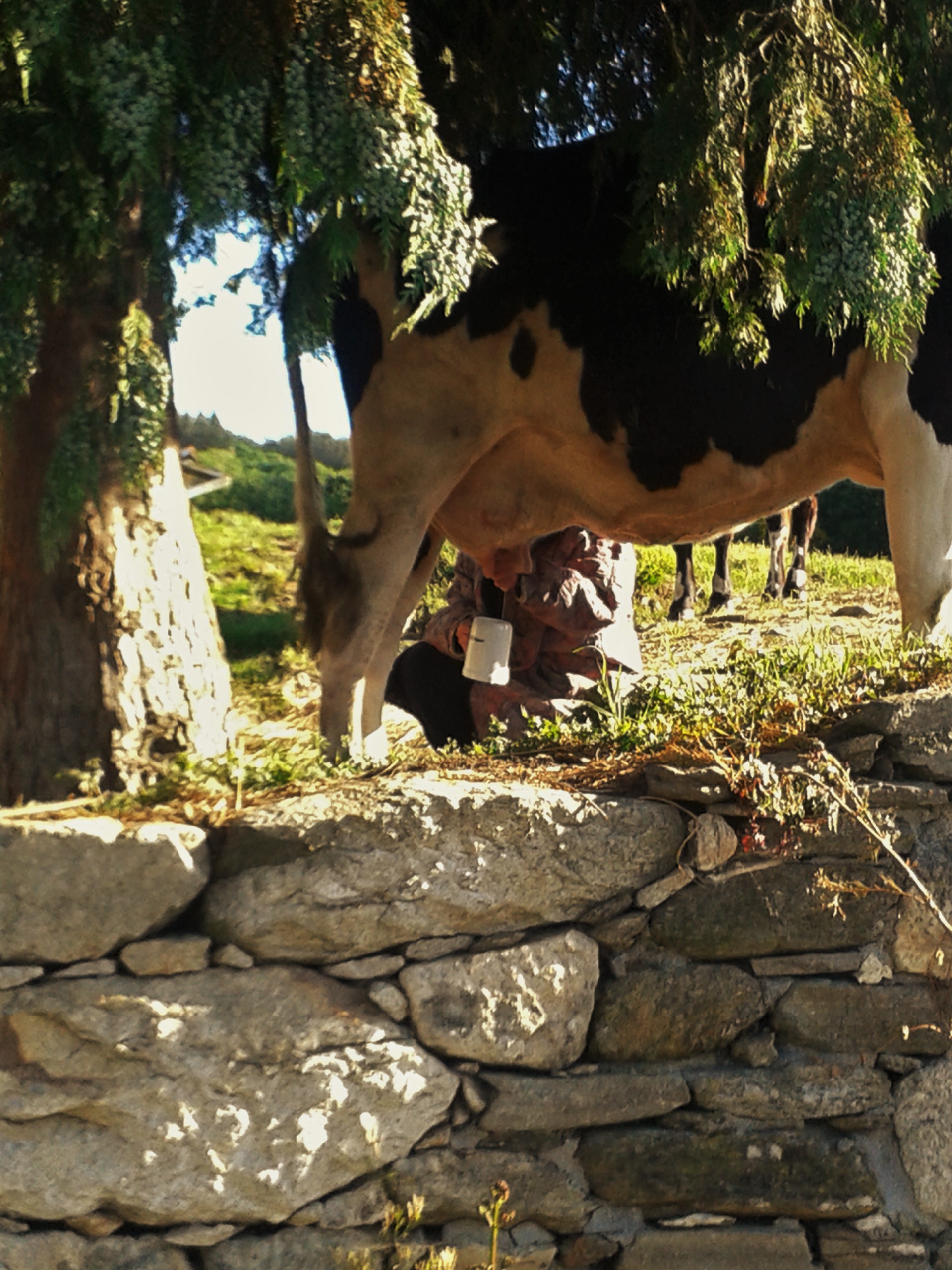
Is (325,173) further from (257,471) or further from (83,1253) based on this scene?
(257,471)

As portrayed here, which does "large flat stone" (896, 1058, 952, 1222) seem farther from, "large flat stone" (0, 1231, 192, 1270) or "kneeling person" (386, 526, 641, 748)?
"kneeling person" (386, 526, 641, 748)

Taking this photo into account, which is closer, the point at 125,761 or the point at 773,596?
the point at 125,761

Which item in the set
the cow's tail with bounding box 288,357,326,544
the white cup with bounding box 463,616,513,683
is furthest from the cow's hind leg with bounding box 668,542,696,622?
the cow's tail with bounding box 288,357,326,544

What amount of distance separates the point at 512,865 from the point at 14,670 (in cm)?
142

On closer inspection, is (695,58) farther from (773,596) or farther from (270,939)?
(773,596)

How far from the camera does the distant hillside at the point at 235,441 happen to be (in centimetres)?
410

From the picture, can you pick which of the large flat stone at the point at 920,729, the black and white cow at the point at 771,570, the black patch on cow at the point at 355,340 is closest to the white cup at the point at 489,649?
the black patch on cow at the point at 355,340

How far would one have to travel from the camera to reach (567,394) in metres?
4.71

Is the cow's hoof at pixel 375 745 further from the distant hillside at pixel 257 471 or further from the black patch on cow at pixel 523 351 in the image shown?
the black patch on cow at pixel 523 351

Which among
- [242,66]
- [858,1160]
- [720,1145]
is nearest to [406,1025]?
[720,1145]

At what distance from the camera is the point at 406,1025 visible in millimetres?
3395

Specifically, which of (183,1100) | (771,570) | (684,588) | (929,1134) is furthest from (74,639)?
(771,570)

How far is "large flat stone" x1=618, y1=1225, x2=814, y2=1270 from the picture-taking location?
341 cm

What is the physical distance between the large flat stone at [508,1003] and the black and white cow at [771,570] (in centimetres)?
660
